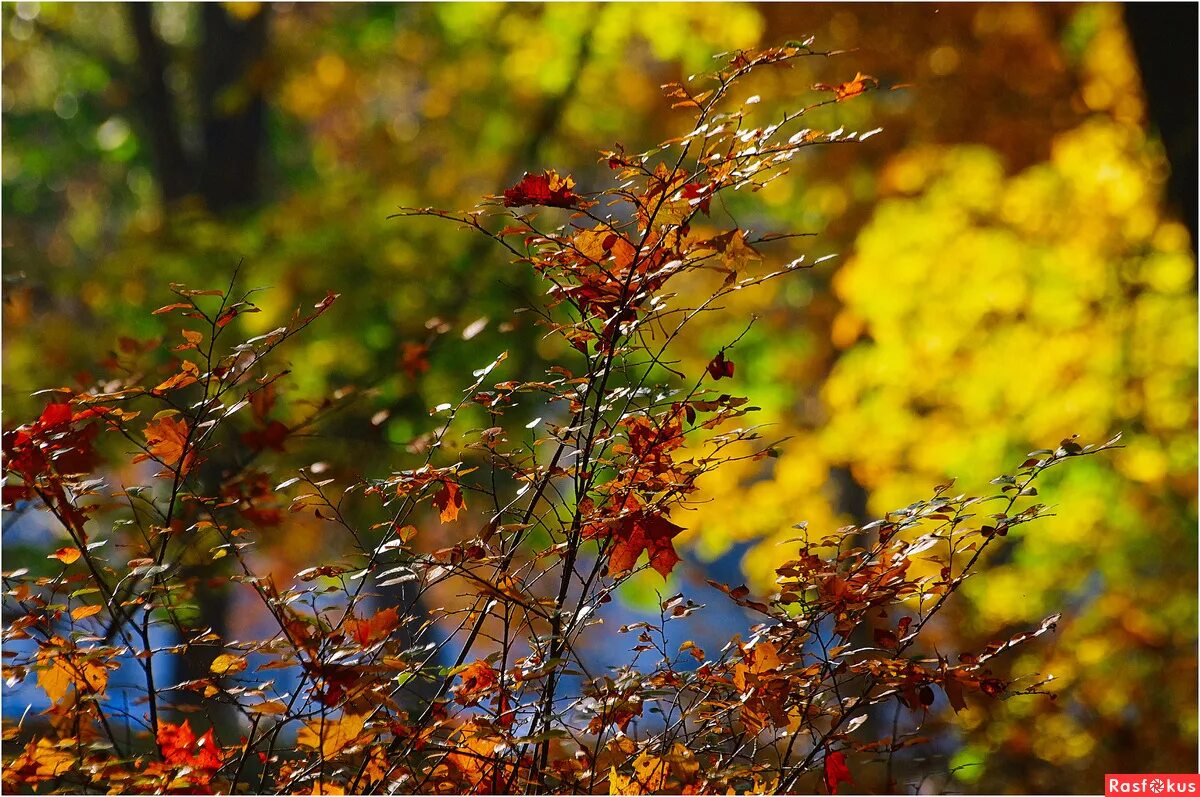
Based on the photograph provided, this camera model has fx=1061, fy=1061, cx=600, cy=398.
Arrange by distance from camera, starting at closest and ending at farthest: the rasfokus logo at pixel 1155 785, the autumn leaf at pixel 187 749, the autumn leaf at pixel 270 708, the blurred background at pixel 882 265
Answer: the autumn leaf at pixel 270 708 < the autumn leaf at pixel 187 749 < the rasfokus logo at pixel 1155 785 < the blurred background at pixel 882 265

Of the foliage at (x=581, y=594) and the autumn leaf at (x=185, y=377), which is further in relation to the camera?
the autumn leaf at (x=185, y=377)

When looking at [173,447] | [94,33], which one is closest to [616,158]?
[173,447]

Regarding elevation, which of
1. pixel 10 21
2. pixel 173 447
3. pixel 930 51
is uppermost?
pixel 10 21

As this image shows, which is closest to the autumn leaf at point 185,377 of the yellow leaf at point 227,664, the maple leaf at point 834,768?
the yellow leaf at point 227,664

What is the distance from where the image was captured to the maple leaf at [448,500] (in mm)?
1699

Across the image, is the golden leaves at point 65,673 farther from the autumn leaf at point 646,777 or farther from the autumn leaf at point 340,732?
A: the autumn leaf at point 646,777

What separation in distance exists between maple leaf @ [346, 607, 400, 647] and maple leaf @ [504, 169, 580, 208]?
62cm

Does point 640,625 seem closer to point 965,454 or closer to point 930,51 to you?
point 965,454

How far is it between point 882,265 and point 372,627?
15.6 feet

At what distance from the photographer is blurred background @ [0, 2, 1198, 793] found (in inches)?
176

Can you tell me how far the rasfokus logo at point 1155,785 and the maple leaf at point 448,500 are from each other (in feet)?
7.12

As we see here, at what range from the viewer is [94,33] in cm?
973

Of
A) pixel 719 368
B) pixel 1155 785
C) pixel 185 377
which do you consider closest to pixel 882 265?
pixel 1155 785

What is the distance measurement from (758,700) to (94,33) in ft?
33.5
